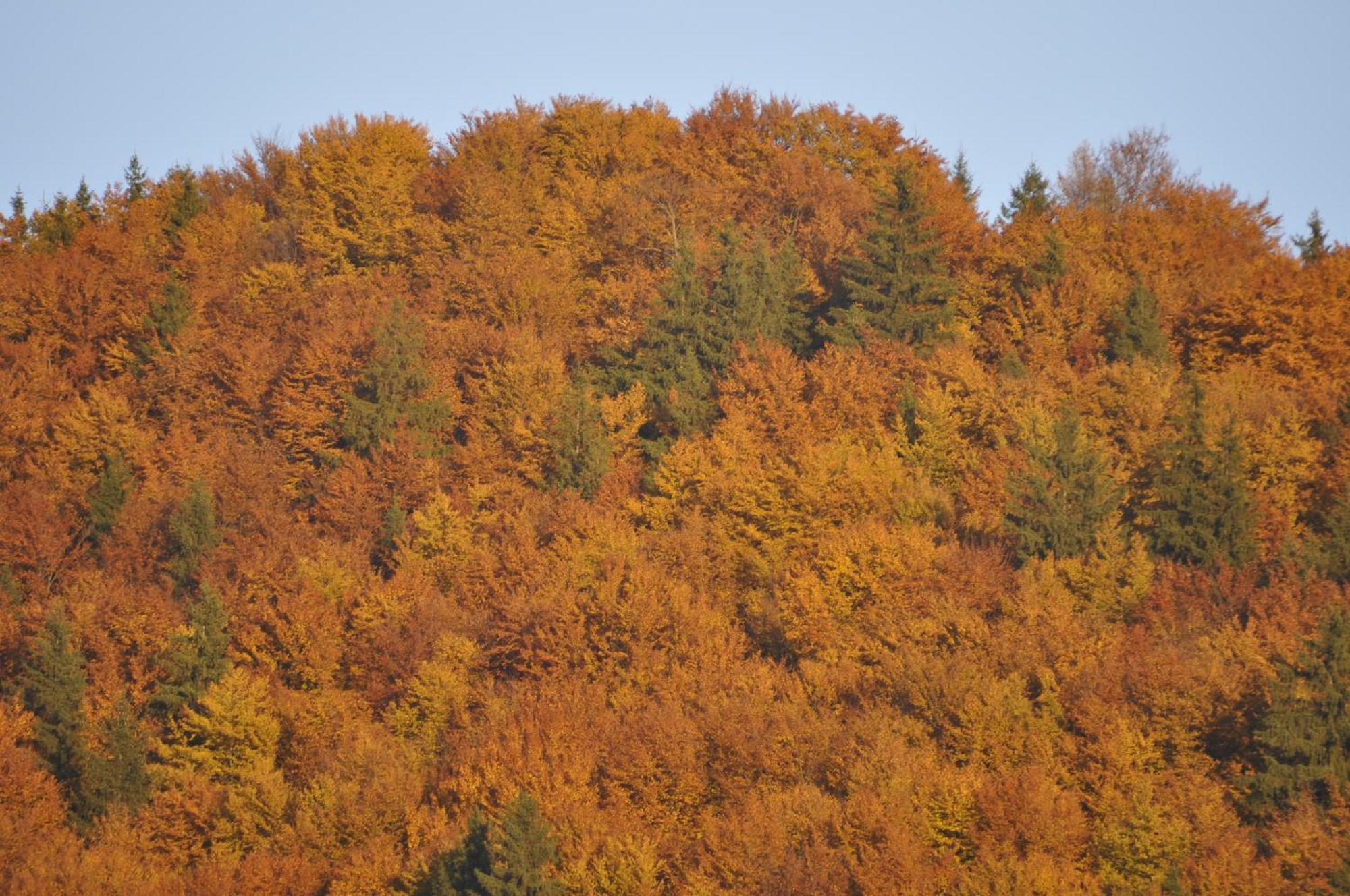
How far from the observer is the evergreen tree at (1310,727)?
36906mm

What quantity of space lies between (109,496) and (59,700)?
10.1 meters

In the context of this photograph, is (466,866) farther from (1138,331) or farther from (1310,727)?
(1138,331)

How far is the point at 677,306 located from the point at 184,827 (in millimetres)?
24332

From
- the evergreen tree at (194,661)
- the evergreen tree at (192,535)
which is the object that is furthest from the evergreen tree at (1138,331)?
the evergreen tree at (194,661)

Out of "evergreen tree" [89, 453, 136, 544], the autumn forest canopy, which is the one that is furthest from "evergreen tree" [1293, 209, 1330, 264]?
"evergreen tree" [89, 453, 136, 544]

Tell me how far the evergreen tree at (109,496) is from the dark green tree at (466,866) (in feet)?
72.1

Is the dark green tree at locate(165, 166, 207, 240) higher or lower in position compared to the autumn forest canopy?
higher

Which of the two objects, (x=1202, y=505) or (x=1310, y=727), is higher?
(x=1202, y=505)

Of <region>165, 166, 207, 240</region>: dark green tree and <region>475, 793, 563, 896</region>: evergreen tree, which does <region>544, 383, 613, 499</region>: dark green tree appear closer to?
<region>475, 793, 563, 896</region>: evergreen tree

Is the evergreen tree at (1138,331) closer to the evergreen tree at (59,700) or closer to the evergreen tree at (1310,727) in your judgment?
the evergreen tree at (1310,727)

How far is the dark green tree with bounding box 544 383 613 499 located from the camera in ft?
178

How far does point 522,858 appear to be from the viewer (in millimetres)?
36875

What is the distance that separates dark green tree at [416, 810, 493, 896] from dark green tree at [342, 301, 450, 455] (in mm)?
19850

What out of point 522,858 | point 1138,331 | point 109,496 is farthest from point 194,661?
point 1138,331
